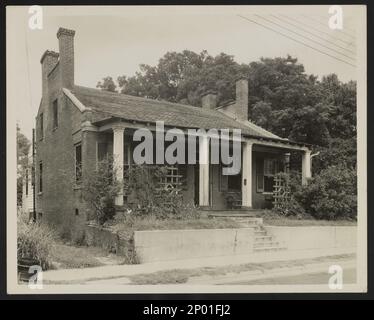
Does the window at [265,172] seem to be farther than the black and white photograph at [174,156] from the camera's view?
Yes

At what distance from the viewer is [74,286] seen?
8500 millimetres

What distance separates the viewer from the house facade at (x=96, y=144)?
43.6 feet

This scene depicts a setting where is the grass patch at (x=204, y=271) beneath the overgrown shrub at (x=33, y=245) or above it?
beneath

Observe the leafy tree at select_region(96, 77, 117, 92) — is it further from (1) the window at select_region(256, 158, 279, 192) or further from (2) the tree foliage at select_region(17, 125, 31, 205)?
(1) the window at select_region(256, 158, 279, 192)

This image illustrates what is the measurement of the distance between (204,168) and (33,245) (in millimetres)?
6607

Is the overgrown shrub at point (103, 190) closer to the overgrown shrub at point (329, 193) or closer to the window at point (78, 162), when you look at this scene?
the window at point (78, 162)

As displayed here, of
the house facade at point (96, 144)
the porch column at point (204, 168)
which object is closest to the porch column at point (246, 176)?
the house facade at point (96, 144)

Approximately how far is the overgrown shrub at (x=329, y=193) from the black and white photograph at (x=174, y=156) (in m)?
0.05

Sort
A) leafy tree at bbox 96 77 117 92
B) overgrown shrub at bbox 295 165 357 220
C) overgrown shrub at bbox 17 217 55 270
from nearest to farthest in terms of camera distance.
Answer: overgrown shrub at bbox 17 217 55 270
leafy tree at bbox 96 77 117 92
overgrown shrub at bbox 295 165 357 220

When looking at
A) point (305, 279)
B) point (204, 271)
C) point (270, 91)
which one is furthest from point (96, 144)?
point (270, 91)

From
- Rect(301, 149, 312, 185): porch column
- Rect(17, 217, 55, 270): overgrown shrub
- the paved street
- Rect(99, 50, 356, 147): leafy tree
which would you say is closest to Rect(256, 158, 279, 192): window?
Rect(301, 149, 312, 185): porch column

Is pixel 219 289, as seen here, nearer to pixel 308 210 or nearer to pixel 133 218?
pixel 133 218

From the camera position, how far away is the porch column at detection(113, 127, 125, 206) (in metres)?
12.2
